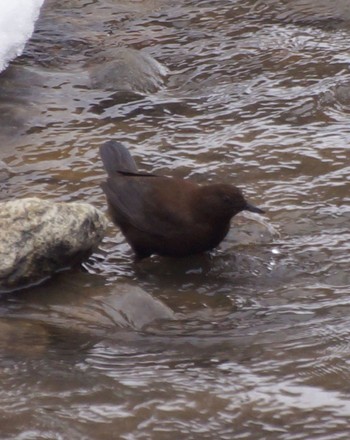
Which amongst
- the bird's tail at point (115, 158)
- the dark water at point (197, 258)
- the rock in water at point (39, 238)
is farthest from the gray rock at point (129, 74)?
the rock in water at point (39, 238)

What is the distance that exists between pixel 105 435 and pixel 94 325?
3.23ft

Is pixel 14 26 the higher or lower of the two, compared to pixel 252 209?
higher

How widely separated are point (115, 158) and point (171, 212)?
2.18 ft

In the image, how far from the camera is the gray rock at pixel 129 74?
→ 25.4ft

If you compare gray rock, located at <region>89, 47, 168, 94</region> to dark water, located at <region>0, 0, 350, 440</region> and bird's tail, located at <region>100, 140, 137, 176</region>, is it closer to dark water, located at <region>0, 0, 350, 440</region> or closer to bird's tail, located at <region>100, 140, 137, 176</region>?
dark water, located at <region>0, 0, 350, 440</region>

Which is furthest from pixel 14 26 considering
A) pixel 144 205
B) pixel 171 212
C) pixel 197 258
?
pixel 197 258

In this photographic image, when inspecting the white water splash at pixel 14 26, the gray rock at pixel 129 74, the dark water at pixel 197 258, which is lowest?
the dark water at pixel 197 258

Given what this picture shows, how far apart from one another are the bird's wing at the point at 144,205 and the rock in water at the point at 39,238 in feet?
1.34

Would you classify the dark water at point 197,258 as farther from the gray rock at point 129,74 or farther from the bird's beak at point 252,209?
the bird's beak at point 252,209

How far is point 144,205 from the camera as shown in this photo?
5770mm

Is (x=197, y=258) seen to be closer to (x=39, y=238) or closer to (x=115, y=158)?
(x=115, y=158)

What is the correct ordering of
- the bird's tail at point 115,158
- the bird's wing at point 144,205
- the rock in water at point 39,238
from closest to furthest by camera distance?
the rock in water at point 39,238, the bird's wing at point 144,205, the bird's tail at point 115,158

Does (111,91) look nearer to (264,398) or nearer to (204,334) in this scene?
(204,334)

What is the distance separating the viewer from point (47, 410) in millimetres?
3920
